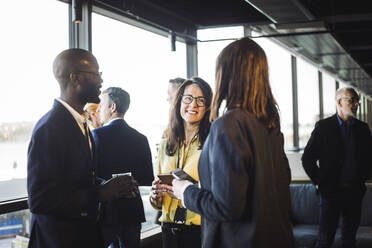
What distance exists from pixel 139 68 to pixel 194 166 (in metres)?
2.60

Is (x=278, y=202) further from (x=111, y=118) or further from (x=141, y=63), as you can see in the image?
(x=141, y=63)

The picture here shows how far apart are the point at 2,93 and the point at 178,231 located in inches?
65.5

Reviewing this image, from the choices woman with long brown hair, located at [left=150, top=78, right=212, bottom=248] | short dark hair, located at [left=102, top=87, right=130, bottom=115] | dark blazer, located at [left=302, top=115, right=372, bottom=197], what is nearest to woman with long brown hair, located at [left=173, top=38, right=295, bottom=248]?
woman with long brown hair, located at [left=150, top=78, right=212, bottom=248]

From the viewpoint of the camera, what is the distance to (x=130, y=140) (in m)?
3.15

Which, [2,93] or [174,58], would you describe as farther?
[174,58]

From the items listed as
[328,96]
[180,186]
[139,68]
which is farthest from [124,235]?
[328,96]

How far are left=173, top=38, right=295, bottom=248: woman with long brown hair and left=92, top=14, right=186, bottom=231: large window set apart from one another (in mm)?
2628

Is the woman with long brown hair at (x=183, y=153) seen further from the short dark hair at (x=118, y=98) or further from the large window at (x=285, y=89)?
the large window at (x=285, y=89)

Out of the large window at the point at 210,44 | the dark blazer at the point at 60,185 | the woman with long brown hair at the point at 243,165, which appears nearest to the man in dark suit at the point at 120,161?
the dark blazer at the point at 60,185

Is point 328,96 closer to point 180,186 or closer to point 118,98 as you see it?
point 118,98

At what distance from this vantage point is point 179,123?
8.79 feet

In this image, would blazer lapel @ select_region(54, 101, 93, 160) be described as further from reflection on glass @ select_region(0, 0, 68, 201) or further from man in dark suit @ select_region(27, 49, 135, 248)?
reflection on glass @ select_region(0, 0, 68, 201)

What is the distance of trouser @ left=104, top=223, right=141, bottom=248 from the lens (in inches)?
122

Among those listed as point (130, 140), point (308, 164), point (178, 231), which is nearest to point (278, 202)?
point (178, 231)
